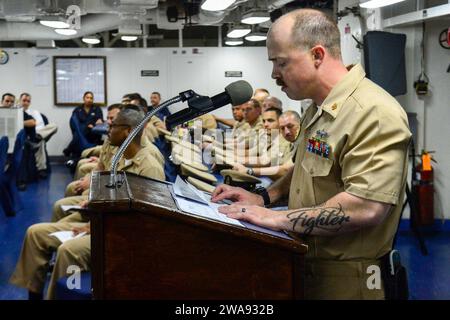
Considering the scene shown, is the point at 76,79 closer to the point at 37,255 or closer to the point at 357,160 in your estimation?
the point at 37,255

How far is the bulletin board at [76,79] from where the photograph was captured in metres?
10.6

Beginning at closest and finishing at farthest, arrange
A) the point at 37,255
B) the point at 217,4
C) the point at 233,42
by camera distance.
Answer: the point at 37,255, the point at 217,4, the point at 233,42

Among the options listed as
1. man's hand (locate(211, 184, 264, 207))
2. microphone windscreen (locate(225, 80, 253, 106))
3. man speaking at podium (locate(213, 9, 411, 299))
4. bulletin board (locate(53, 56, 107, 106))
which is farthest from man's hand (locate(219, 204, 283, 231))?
bulletin board (locate(53, 56, 107, 106))

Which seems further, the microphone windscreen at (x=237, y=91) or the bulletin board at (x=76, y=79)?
the bulletin board at (x=76, y=79)

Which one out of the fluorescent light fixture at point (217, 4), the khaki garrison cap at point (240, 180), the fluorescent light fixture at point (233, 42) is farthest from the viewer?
the fluorescent light fixture at point (233, 42)

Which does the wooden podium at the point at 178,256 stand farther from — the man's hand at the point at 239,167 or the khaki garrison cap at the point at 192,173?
the man's hand at the point at 239,167

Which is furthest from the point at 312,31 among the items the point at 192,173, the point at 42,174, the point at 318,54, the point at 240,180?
the point at 42,174

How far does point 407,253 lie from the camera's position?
15.7 feet

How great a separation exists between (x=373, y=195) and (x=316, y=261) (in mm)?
279

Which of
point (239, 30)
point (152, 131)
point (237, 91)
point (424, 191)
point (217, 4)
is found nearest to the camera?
point (237, 91)

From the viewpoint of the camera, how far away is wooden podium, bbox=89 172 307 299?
1.18 metres

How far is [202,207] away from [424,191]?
4.35 metres

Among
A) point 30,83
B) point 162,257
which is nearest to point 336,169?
point 162,257

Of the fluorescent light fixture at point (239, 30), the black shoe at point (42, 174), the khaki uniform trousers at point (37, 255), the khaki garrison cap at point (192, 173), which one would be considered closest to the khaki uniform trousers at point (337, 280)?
the khaki uniform trousers at point (37, 255)
